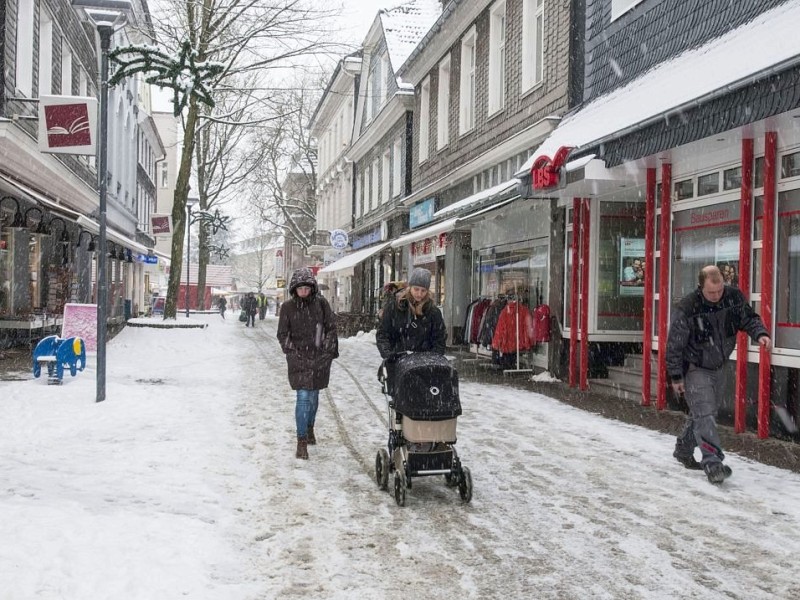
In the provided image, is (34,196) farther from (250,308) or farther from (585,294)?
(250,308)

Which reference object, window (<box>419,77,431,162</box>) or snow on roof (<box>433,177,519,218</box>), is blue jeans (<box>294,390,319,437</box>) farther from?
window (<box>419,77,431,162</box>)

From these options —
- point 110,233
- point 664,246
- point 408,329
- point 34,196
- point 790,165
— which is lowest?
point 408,329

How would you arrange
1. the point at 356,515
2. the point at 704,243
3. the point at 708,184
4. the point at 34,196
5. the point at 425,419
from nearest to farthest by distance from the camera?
the point at 356,515 < the point at 425,419 < the point at 708,184 < the point at 704,243 < the point at 34,196

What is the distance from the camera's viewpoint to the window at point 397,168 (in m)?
26.1

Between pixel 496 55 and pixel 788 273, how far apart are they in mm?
10225

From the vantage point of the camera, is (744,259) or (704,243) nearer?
(744,259)

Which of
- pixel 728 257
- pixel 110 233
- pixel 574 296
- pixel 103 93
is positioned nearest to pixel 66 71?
pixel 110 233

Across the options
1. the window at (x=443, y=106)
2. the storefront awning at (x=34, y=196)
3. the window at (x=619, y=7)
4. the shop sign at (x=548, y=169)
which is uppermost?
the window at (x=443, y=106)

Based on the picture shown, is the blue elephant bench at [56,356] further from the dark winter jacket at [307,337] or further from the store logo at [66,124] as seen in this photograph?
the dark winter jacket at [307,337]

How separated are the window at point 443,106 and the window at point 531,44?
18.4ft

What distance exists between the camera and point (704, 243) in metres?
9.55

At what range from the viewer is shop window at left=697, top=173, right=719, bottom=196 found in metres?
9.20

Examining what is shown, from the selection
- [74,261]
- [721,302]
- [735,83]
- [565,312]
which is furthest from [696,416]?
[74,261]

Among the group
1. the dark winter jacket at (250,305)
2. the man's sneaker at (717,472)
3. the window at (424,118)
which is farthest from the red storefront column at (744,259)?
the dark winter jacket at (250,305)
